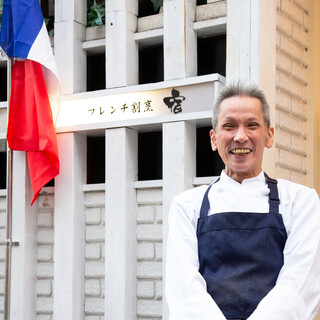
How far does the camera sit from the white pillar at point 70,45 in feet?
20.3

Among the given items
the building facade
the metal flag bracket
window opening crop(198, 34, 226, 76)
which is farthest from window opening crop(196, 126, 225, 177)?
the metal flag bracket

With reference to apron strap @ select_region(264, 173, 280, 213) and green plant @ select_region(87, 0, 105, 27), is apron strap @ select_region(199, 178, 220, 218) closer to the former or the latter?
apron strap @ select_region(264, 173, 280, 213)

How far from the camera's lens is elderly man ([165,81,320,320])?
10.0 feet

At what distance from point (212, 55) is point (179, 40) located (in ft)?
1.06

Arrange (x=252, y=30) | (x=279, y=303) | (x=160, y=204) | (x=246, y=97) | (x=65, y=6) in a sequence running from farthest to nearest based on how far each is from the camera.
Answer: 1. (x=65, y=6)
2. (x=160, y=204)
3. (x=252, y=30)
4. (x=246, y=97)
5. (x=279, y=303)

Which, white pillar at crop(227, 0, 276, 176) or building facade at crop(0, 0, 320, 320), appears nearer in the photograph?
white pillar at crop(227, 0, 276, 176)

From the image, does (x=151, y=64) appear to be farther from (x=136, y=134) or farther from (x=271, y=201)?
(x=271, y=201)

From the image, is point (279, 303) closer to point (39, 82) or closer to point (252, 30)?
point (252, 30)

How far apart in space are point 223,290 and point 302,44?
343cm

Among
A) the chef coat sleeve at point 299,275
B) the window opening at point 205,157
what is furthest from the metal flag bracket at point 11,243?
the chef coat sleeve at point 299,275

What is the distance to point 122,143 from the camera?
5887mm

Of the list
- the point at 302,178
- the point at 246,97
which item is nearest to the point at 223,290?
the point at 246,97

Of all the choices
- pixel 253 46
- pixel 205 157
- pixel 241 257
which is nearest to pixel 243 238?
pixel 241 257

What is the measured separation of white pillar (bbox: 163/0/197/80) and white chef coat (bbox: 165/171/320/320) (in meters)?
2.38
